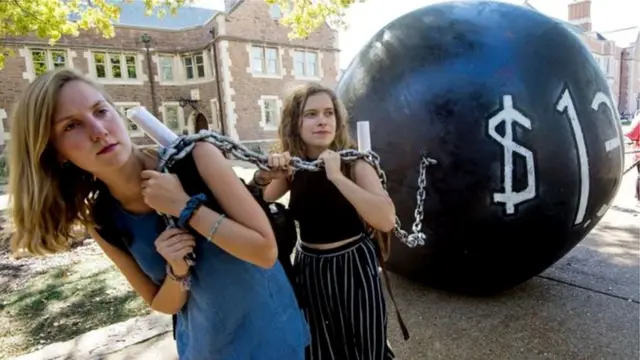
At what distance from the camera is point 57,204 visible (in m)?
1.48

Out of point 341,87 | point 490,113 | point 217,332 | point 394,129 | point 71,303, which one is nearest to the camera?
point 217,332

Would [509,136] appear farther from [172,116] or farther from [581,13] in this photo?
[581,13]

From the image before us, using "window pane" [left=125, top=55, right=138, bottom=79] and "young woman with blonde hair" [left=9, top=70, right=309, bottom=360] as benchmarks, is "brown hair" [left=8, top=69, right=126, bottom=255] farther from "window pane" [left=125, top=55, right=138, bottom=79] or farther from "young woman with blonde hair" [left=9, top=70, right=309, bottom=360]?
"window pane" [left=125, top=55, right=138, bottom=79]

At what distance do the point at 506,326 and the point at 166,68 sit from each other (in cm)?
2584

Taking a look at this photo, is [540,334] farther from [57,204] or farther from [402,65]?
[57,204]

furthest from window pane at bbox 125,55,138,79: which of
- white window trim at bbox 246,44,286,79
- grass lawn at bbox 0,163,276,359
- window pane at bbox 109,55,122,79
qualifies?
grass lawn at bbox 0,163,276,359

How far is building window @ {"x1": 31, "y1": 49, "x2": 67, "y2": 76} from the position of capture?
22156 millimetres

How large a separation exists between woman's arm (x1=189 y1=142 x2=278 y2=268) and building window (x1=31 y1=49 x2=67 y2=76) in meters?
25.0

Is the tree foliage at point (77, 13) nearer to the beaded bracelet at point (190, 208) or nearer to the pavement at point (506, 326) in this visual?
the pavement at point (506, 326)

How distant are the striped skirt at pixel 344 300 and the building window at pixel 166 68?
2586 cm

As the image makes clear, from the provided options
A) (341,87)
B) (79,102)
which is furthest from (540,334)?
(79,102)

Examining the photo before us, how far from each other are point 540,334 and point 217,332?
267cm

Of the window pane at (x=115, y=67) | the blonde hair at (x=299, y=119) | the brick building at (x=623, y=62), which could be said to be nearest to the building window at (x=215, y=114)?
the window pane at (x=115, y=67)

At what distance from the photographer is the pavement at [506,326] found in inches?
122
